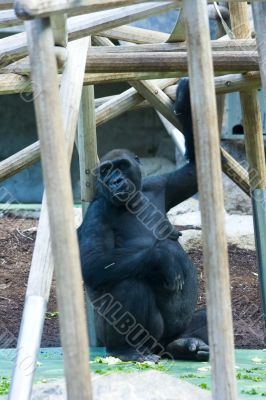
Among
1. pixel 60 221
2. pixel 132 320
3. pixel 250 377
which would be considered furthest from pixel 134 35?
pixel 60 221

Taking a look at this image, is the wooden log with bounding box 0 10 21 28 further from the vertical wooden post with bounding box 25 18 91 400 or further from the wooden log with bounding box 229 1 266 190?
the wooden log with bounding box 229 1 266 190

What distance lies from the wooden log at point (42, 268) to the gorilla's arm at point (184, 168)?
1402 millimetres

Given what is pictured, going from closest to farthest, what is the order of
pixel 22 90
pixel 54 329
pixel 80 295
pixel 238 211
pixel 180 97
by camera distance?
1. pixel 80 295
2. pixel 22 90
3. pixel 180 97
4. pixel 54 329
5. pixel 238 211

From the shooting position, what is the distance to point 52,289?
717cm

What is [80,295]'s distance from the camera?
2.10 metres

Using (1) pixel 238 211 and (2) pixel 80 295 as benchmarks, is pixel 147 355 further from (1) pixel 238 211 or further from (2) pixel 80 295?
(1) pixel 238 211

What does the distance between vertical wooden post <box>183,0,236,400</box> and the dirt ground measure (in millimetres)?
3543

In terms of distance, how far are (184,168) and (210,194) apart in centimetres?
319

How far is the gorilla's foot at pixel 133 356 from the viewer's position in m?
4.83

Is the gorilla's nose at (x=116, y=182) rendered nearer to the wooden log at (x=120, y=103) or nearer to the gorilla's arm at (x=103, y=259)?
the gorilla's arm at (x=103, y=259)

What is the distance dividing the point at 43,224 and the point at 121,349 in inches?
76.7

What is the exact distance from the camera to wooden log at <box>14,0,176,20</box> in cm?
208

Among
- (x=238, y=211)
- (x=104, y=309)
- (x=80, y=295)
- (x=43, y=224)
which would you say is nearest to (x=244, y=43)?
(x=104, y=309)

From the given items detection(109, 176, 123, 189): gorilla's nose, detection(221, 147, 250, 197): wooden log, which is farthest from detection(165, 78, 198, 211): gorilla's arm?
detection(109, 176, 123, 189): gorilla's nose
